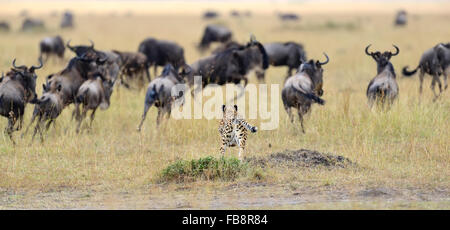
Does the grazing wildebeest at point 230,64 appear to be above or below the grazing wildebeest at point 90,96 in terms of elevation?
above

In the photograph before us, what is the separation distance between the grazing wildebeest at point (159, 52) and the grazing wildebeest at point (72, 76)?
5.92 meters

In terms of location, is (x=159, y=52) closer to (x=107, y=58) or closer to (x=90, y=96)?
(x=107, y=58)

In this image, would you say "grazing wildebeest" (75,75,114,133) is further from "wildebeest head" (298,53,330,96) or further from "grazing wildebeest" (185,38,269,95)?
"wildebeest head" (298,53,330,96)

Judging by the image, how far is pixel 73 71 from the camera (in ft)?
38.1

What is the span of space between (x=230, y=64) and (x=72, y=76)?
12.9 feet

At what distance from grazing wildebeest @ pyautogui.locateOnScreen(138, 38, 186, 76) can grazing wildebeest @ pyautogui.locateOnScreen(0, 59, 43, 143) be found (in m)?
7.49

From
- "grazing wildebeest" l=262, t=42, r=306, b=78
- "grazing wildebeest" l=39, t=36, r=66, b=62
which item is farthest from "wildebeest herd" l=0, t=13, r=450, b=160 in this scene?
"grazing wildebeest" l=39, t=36, r=66, b=62

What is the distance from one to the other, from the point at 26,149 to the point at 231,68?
556 centimetres

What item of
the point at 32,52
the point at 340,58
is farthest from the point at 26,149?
the point at 32,52

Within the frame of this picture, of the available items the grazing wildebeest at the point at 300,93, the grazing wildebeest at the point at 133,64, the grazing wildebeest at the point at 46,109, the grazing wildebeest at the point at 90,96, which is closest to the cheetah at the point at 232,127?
the grazing wildebeest at the point at 300,93

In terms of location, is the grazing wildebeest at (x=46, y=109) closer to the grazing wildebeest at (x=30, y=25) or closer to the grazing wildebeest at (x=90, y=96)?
the grazing wildebeest at (x=90, y=96)

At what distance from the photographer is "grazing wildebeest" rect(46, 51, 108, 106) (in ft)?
36.2

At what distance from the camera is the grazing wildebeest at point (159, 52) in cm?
1830

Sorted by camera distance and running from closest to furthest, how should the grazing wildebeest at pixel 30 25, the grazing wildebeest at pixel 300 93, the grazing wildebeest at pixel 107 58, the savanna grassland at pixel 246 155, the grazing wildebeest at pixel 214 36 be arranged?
the savanna grassland at pixel 246 155 < the grazing wildebeest at pixel 300 93 < the grazing wildebeest at pixel 107 58 < the grazing wildebeest at pixel 214 36 < the grazing wildebeest at pixel 30 25
